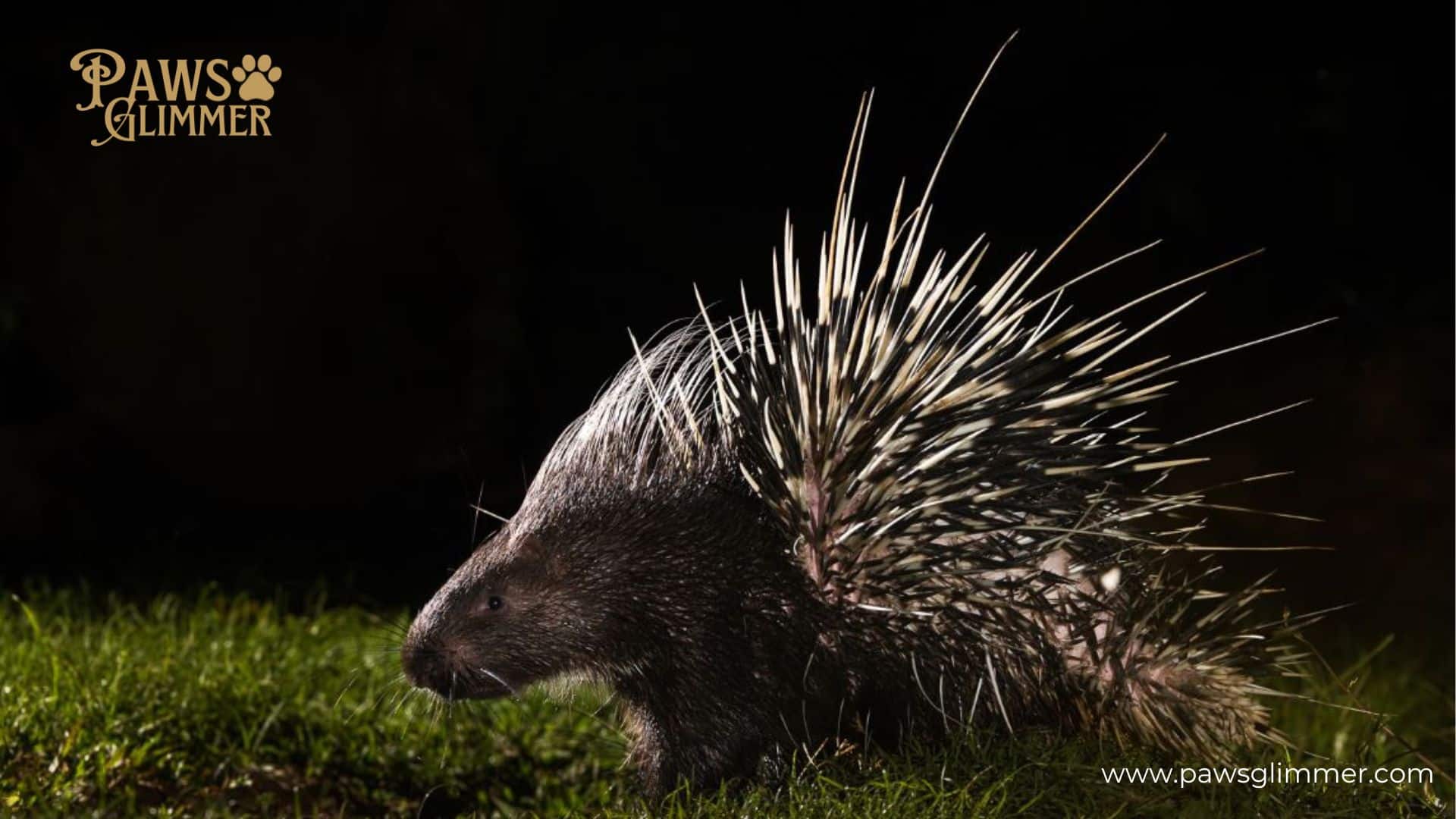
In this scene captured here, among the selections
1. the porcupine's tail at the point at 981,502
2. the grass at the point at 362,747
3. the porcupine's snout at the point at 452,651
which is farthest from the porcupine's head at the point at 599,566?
the grass at the point at 362,747

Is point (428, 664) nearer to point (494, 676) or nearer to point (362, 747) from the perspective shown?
point (494, 676)

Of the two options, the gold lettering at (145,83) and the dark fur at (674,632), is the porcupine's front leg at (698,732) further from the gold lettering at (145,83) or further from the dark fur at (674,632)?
the gold lettering at (145,83)

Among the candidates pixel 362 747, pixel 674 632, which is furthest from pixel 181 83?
pixel 674 632

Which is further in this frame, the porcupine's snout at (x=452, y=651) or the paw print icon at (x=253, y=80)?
the paw print icon at (x=253, y=80)

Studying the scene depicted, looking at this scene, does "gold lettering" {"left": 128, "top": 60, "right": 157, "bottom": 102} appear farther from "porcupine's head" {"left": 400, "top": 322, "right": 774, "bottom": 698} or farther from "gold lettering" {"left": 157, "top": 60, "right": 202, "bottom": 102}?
"porcupine's head" {"left": 400, "top": 322, "right": 774, "bottom": 698}

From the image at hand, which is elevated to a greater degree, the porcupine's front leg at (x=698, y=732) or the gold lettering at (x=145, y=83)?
the gold lettering at (x=145, y=83)

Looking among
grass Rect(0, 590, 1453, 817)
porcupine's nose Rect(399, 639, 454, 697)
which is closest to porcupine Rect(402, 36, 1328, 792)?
porcupine's nose Rect(399, 639, 454, 697)

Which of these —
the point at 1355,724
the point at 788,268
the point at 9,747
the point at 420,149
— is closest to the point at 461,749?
the point at 9,747

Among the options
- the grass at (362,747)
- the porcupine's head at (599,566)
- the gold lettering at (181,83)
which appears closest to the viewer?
the grass at (362,747)
